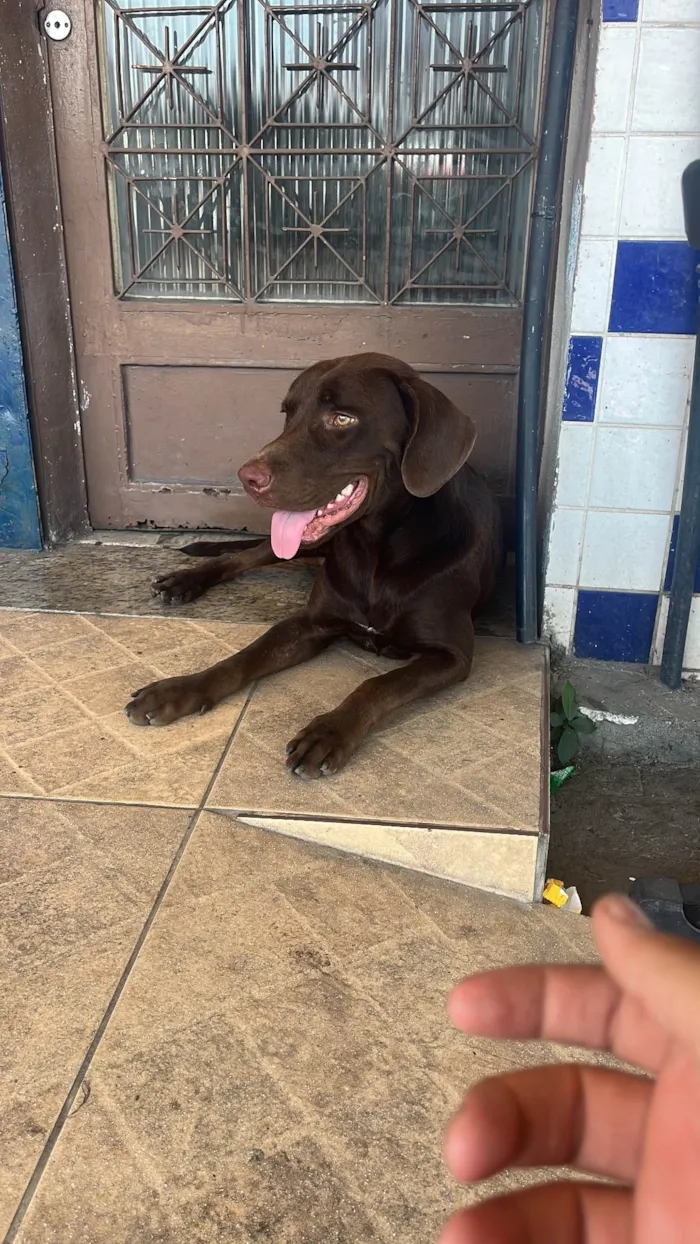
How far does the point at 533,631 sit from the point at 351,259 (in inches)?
54.7

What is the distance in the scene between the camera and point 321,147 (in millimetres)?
2887

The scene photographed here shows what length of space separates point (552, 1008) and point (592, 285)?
2068mm

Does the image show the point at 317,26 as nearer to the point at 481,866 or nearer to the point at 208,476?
the point at 208,476

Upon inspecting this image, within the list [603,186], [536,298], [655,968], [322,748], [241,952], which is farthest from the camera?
[536,298]

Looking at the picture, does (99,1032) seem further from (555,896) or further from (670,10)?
(670,10)

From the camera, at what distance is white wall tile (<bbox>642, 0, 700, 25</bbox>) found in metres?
2.07

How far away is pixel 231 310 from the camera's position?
10.0 feet

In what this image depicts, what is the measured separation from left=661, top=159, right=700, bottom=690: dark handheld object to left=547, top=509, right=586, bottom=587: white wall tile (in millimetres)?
269

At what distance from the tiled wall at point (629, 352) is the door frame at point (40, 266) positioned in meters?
1.71

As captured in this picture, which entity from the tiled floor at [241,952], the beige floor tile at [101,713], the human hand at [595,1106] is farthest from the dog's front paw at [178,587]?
the human hand at [595,1106]

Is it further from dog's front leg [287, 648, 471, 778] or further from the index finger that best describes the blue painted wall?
the index finger

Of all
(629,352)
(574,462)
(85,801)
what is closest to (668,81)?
(629,352)

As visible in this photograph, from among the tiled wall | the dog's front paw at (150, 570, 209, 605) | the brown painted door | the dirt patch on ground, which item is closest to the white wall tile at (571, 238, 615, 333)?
the tiled wall

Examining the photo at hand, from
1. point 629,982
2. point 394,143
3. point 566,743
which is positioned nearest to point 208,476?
point 394,143
